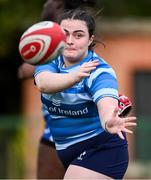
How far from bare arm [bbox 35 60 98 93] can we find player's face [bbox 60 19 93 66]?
0.21 meters

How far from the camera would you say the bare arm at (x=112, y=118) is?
632cm

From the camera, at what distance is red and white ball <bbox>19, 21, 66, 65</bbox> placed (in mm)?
6508

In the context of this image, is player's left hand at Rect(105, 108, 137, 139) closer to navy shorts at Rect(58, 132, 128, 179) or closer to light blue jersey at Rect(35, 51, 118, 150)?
light blue jersey at Rect(35, 51, 118, 150)

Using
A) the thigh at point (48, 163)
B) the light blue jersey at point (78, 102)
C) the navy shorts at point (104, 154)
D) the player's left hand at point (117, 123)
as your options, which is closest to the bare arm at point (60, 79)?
the light blue jersey at point (78, 102)

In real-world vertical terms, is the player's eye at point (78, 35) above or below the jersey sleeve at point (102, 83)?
above

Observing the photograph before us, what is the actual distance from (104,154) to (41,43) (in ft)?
3.41

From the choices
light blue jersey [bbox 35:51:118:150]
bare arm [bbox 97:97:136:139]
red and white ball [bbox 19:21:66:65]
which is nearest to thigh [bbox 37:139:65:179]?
light blue jersey [bbox 35:51:118:150]

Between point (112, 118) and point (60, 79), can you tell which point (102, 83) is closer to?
point (60, 79)

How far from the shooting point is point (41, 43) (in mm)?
6508

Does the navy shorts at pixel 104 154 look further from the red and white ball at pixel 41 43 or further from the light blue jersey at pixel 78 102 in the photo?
the red and white ball at pixel 41 43

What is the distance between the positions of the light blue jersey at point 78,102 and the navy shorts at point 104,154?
58 millimetres

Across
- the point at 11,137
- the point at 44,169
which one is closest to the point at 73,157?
the point at 44,169

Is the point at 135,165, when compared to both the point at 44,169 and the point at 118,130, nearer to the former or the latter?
the point at 44,169

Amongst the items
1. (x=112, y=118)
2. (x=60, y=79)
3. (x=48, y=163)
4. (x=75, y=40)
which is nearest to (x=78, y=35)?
(x=75, y=40)
